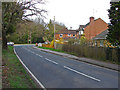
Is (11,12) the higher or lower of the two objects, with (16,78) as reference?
higher

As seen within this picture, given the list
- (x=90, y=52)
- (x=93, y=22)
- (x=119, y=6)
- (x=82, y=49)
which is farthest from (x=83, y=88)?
(x=93, y=22)

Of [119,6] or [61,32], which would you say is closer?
[119,6]

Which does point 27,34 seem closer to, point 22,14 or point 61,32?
point 61,32

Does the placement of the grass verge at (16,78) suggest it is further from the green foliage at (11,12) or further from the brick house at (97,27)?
the brick house at (97,27)

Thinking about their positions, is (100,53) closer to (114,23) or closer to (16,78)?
(114,23)

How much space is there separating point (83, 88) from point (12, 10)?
19.2 meters

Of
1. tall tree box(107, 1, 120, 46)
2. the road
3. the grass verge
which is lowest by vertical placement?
the road

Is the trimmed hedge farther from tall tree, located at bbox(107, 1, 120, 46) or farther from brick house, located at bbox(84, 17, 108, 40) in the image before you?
brick house, located at bbox(84, 17, 108, 40)

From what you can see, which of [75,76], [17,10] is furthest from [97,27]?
[75,76]

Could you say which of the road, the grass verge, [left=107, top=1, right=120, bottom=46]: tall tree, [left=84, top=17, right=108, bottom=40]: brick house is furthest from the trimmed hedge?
[left=84, top=17, right=108, bottom=40]: brick house

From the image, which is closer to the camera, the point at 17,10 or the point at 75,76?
the point at 75,76

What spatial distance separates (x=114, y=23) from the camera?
1568 centimetres

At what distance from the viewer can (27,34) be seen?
79812 mm

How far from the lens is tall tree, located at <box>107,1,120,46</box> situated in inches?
555
